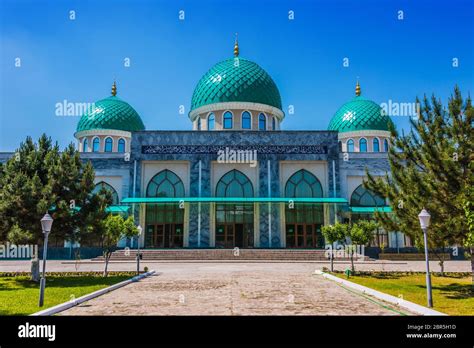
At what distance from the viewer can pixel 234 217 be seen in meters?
28.3

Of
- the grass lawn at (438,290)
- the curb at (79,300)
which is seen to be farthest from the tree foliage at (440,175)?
the curb at (79,300)

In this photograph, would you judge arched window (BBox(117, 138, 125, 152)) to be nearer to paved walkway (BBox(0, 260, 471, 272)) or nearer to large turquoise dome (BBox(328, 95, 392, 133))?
paved walkway (BBox(0, 260, 471, 272))

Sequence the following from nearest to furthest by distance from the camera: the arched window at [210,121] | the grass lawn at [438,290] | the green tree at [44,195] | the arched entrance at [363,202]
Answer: the grass lawn at [438,290]
the green tree at [44,195]
the arched entrance at [363,202]
the arched window at [210,121]

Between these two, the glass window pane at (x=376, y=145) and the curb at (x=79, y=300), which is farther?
the glass window pane at (x=376, y=145)

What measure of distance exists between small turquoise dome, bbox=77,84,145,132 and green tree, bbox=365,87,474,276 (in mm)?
27032

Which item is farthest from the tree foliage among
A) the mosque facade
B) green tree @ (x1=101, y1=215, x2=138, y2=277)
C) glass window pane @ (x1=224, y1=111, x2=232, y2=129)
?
glass window pane @ (x1=224, y1=111, x2=232, y2=129)

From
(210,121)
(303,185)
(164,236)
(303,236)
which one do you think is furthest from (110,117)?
(303,236)

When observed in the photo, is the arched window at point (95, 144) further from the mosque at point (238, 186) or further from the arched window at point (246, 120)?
the arched window at point (246, 120)

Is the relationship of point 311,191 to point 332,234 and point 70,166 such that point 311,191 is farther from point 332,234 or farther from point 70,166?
point 70,166

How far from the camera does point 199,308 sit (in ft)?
27.6

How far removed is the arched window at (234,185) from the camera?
2861 cm

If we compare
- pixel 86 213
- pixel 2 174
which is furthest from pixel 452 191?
pixel 2 174

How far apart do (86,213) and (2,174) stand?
3.50m

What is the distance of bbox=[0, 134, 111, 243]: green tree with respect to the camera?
1315 centimetres
